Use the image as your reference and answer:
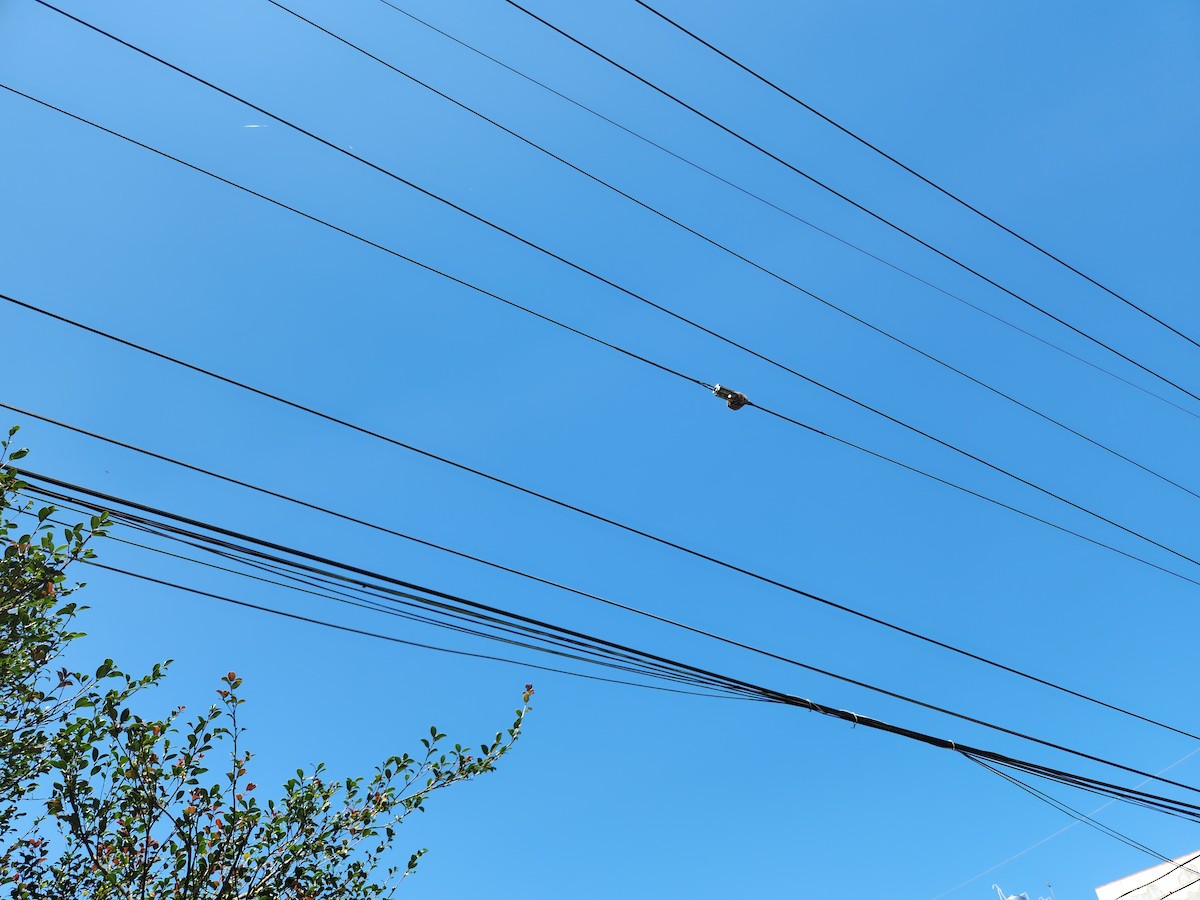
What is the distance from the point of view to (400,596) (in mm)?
5551

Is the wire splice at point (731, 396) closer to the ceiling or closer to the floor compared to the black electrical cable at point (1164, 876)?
closer to the ceiling

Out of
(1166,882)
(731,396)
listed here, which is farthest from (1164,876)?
(731,396)

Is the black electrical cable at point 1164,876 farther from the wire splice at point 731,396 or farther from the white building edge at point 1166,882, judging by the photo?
the wire splice at point 731,396

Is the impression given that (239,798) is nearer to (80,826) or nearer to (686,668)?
(80,826)

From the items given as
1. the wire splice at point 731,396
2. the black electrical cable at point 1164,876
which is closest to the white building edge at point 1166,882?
the black electrical cable at point 1164,876

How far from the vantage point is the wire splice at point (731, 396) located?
7547 millimetres

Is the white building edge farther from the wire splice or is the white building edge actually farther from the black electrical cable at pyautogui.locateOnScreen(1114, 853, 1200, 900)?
the wire splice

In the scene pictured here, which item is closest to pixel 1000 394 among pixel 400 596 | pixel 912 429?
pixel 912 429

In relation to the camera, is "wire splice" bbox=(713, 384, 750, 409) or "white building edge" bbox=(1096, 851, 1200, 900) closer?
"wire splice" bbox=(713, 384, 750, 409)

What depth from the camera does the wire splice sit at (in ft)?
24.8

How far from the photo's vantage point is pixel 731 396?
758 cm

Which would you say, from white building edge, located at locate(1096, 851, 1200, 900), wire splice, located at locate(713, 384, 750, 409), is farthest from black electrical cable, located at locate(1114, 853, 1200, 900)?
wire splice, located at locate(713, 384, 750, 409)

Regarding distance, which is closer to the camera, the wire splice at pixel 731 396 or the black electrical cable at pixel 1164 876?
the wire splice at pixel 731 396

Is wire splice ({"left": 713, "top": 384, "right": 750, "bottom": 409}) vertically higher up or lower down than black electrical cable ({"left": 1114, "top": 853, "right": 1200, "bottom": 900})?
higher up
